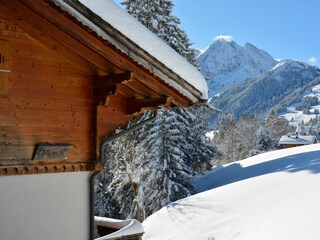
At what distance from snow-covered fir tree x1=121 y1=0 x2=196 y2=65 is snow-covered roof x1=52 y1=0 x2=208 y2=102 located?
20035 millimetres

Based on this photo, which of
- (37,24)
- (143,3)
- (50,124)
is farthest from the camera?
(143,3)

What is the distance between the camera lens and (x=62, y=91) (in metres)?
4.38

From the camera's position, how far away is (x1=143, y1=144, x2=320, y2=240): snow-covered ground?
13.6 metres

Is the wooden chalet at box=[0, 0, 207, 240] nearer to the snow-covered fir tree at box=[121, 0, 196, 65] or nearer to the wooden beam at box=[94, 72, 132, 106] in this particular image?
the wooden beam at box=[94, 72, 132, 106]

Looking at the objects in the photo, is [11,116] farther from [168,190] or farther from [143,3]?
[143,3]

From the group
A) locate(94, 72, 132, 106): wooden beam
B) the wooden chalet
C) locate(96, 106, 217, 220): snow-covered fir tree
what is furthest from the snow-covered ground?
locate(94, 72, 132, 106): wooden beam

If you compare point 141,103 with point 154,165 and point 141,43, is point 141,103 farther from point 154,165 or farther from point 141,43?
point 154,165

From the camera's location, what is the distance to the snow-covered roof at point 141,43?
12.3 feet

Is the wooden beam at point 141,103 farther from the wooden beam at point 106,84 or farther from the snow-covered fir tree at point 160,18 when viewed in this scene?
the snow-covered fir tree at point 160,18

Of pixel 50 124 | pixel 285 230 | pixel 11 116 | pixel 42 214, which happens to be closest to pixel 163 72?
pixel 50 124

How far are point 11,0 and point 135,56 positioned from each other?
124 cm

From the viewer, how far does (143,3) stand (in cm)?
2473

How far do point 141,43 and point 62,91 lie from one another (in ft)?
3.29

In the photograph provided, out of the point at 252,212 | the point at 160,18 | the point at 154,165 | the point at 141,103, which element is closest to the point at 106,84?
the point at 141,103
